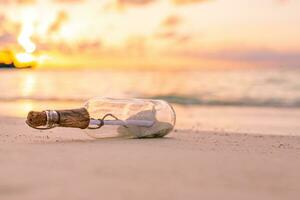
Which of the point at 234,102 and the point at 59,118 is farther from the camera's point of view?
the point at 234,102

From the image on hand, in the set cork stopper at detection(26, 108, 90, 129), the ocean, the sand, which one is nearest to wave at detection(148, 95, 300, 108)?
the ocean

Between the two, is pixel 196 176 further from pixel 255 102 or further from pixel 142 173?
pixel 255 102

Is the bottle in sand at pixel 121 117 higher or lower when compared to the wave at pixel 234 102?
lower

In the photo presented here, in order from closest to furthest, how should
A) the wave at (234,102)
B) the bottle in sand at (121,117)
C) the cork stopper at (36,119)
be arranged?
the cork stopper at (36,119) → the bottle in sand at (121,117) → the wave at (234,102)

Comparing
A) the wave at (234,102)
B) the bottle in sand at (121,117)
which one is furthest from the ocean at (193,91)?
the bottle in sand at (121,117)

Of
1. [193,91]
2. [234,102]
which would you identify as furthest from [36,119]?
[193,91]

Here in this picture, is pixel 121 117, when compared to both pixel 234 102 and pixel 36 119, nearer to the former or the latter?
pixel 36 119

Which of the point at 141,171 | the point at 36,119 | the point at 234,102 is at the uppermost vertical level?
the point at 234,102

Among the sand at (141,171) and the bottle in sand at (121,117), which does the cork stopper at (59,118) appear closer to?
the bottle in sand at (121,117)

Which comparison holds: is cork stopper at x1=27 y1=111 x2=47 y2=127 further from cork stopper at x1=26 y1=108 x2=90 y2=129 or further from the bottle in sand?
the bottle in sand
